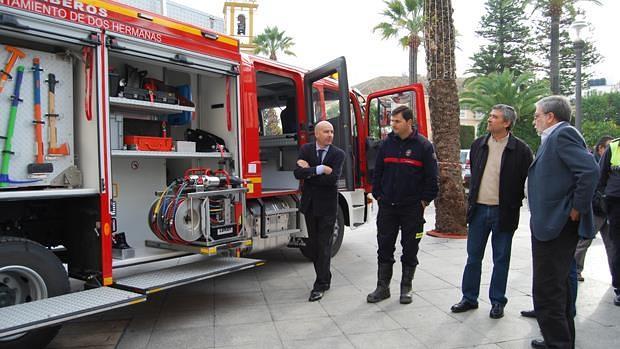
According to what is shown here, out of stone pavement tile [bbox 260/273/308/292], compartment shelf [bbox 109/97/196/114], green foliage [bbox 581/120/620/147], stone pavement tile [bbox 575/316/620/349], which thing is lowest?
stone pavement tile [bbox 575/316/620/349]

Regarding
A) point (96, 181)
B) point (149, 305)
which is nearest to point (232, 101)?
point (96, 181)

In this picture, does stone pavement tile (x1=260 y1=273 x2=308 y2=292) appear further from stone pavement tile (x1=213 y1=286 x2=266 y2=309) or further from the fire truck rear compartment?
the fire truck rear compartment

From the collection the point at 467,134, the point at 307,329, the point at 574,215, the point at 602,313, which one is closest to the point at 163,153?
the point at 307,329

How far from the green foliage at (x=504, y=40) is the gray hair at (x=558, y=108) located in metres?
42.6

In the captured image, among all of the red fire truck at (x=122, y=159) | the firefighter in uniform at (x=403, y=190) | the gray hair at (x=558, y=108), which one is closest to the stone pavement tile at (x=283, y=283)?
the red fire truck at (x=122, y=159)

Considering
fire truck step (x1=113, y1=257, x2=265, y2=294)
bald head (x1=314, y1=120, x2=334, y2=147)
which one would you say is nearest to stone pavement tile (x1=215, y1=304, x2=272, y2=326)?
fire truck step (x1=113, y1=257, x2=265, y2=294)

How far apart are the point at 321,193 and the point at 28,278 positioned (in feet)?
9.09

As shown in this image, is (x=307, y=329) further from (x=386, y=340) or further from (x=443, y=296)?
(x=443, y=296)

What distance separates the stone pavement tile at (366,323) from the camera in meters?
4.32

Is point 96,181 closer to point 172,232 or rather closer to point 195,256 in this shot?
point 172,232

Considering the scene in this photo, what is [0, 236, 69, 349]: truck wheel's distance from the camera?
3.57 m

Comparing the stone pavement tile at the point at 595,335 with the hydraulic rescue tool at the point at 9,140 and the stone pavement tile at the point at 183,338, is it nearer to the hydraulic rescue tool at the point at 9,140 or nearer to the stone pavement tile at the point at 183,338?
the stone pavement tile at the point at 183,338

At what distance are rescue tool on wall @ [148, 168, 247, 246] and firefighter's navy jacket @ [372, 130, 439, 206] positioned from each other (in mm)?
1546

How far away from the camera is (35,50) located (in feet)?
13.0
